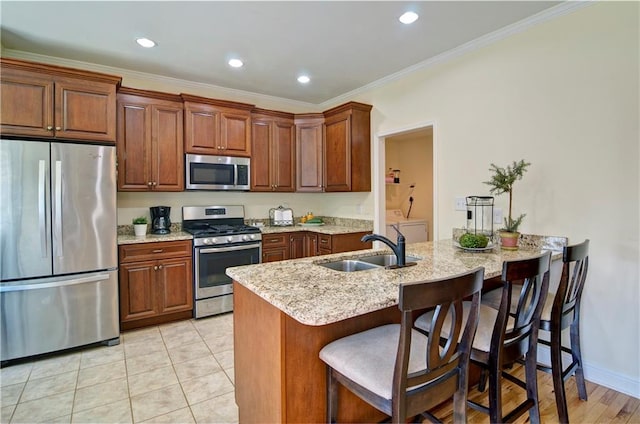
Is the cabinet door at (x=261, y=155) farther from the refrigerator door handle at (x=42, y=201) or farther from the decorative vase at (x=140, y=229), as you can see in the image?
the refrigerator door handle at (x=42, y=201)

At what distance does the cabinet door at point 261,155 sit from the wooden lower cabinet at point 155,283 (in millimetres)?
1225

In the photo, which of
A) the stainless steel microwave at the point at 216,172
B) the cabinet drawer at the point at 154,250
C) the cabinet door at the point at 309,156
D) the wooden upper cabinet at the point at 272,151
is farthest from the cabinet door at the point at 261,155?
the cabinet drawer at the point at 154,250

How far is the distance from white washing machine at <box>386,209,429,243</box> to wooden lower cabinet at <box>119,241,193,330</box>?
126 inches

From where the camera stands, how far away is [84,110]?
281 cm

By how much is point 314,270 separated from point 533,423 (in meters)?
1.35

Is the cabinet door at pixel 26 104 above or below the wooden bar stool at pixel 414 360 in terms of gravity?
above

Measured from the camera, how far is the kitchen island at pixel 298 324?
1.27 metres

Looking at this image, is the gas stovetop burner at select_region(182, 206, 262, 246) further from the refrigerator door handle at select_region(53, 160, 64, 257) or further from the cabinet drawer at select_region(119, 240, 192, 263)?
the refrigerator door handle at select_region(53, 160, 64, 257)

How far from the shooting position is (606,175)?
2.26m

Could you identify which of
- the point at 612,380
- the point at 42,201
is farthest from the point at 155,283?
the point at 612,380

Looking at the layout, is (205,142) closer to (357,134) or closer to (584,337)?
(357,134)

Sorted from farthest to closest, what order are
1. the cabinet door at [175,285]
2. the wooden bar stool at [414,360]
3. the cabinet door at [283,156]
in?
the cabinet door at [283,156] → the cabinet door at [175,285] → the wooden bar stool at [414,360]

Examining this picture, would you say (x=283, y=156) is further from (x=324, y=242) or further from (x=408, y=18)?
(x=408, y=18)

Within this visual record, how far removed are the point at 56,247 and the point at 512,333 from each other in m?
3.23
